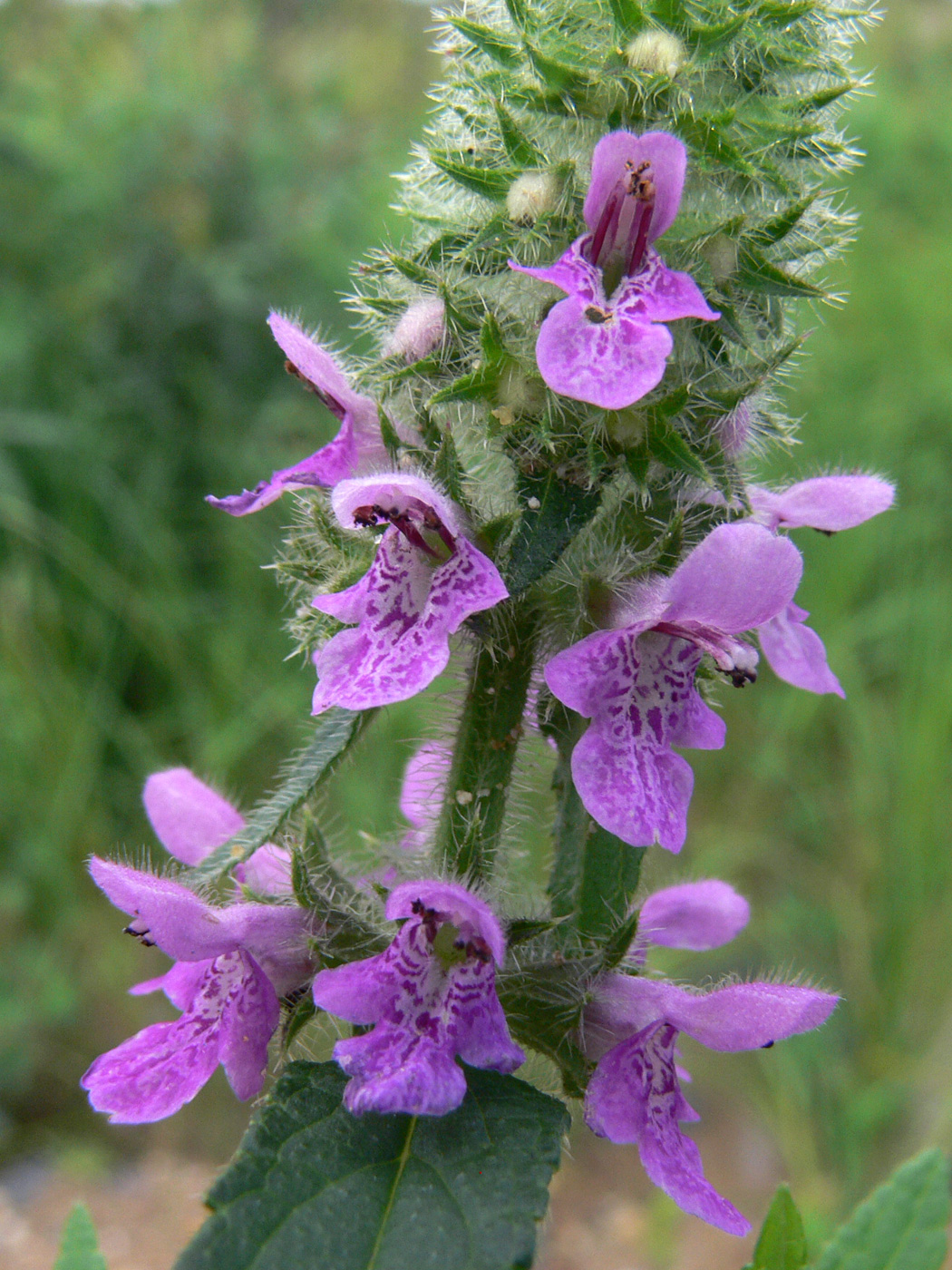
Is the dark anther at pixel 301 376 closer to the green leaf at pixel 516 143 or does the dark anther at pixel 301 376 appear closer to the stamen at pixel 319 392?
the stamen at pixel 319 392

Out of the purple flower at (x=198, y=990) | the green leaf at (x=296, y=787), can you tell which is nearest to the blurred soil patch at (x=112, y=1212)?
the purple flower at (x=198, y=990)

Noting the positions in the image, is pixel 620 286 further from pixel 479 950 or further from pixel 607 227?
pixel 479 950

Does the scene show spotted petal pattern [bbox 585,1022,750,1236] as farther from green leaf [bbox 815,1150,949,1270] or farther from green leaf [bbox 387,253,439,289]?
green leaf [bbox 387,253,439,289]

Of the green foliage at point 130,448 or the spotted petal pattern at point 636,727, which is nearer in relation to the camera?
the spotted petal pattern at point 636,727

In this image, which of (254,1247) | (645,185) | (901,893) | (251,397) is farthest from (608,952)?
(251,397)

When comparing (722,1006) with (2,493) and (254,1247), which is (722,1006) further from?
(2,493)
